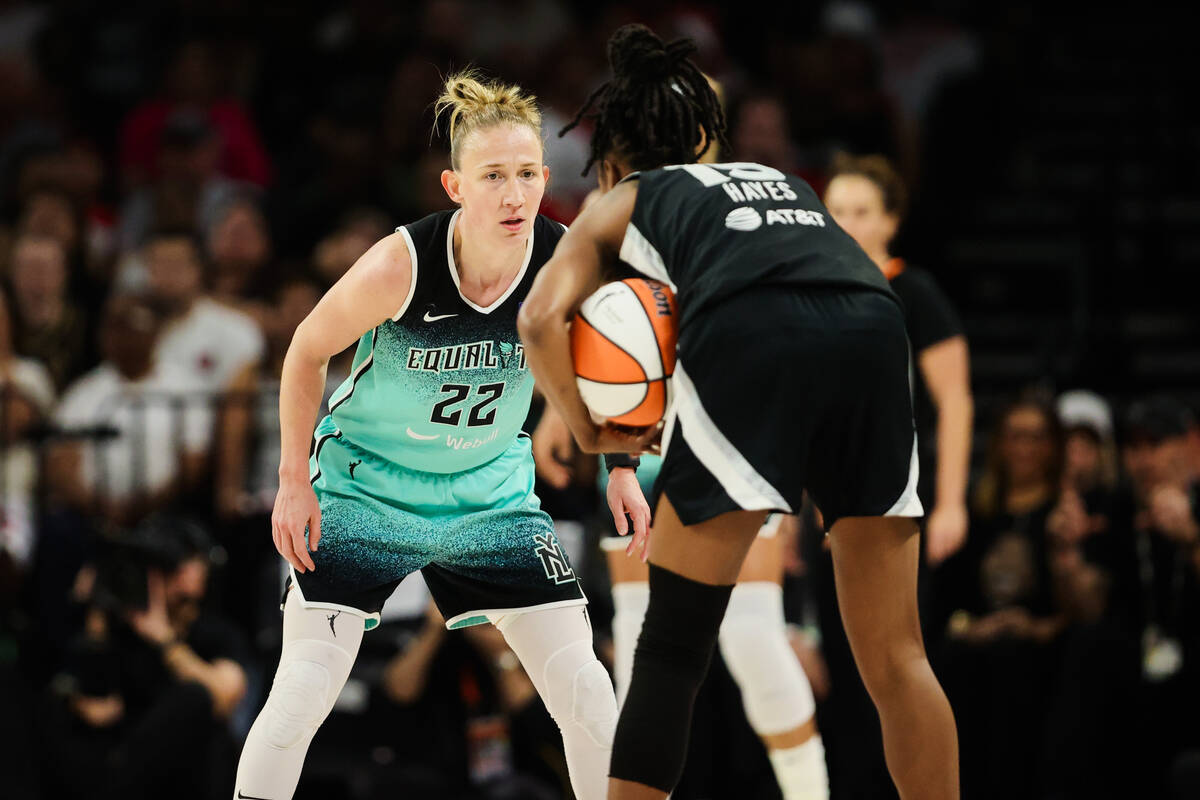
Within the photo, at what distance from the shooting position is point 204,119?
8.55m

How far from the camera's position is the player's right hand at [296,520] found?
3.54 m

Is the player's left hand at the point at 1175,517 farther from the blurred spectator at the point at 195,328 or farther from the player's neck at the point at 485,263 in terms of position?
the blurred spectator at the point at 195,328

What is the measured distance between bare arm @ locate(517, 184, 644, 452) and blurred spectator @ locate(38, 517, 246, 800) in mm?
2796

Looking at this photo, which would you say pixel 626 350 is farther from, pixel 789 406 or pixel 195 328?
pixel 195 328

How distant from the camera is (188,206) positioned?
799cm

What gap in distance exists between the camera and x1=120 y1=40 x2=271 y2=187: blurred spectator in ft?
28.3

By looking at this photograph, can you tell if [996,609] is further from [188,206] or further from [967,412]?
[188,206]

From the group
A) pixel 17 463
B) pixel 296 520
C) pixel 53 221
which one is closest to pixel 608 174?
pixel 296 520

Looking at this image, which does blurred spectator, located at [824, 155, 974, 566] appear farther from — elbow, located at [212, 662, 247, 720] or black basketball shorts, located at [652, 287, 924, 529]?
elbow, located at [212, 662, 247, 720]

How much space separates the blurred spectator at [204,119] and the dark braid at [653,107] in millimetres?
5445

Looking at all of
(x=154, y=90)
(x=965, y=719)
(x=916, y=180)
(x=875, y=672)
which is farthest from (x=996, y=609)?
(x=154, y=90)

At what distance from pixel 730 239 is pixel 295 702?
1.34 metres

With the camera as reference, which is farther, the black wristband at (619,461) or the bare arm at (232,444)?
the bare arm at (232,444)

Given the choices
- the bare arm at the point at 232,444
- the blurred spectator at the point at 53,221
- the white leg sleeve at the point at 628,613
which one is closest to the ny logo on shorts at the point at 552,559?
the white leg sleeve at the point at 628,613
